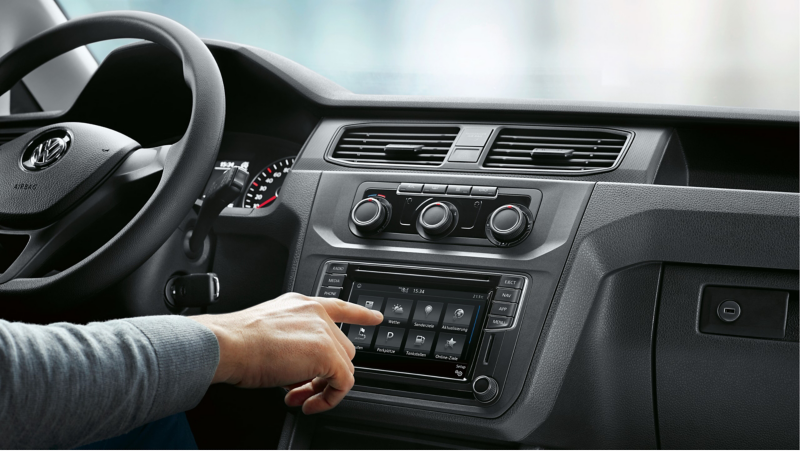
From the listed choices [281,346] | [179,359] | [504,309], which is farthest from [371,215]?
[179,359]

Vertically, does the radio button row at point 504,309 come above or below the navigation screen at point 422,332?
above

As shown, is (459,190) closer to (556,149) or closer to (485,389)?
(556,149)

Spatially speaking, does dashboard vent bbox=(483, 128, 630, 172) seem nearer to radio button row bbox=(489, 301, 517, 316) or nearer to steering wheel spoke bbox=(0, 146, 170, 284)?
radio button row bbox=(489, 301, 517, 316)

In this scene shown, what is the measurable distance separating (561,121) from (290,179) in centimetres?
53

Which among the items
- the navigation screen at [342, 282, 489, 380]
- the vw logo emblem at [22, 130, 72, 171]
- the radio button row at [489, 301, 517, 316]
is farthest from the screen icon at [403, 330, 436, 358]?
the vw logo emblem at [22, 130, 72, 171]

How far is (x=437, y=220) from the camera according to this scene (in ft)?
3.86

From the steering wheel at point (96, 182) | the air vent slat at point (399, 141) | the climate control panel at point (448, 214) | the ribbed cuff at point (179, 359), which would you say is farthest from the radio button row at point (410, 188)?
the ribbed cuff at point (179, 359)

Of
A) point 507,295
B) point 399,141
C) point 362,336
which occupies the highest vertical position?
point 399,141

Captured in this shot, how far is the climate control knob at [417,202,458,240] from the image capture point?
3.83 feet

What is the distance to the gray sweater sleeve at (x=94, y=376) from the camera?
2.20ft

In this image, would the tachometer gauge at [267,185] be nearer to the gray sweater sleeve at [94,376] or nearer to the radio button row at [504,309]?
the radio button row at [504,309]

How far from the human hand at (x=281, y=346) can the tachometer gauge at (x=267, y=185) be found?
640 millimetres

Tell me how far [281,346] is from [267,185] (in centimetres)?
77

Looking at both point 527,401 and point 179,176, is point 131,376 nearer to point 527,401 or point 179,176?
point 179,176
